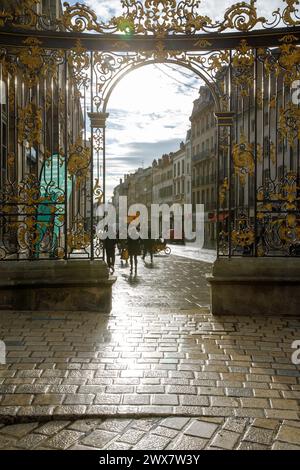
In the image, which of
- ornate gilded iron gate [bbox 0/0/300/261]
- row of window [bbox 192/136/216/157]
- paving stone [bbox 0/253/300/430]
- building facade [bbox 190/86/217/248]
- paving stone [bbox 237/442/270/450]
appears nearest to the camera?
paving stone [bbox 237/442/270/450]

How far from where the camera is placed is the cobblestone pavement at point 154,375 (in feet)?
11.4

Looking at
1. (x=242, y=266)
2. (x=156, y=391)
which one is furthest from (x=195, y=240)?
(x=156, y=391)

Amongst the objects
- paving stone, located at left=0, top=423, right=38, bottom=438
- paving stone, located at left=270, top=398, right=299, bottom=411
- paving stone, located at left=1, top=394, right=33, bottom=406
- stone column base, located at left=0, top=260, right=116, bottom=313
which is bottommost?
paving stone, located at left=0, top=423, right=38, bottom=438

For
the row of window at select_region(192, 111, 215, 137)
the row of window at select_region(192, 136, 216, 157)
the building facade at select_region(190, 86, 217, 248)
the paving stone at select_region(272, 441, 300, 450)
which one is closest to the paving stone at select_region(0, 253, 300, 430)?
the paving stone at select_region(272, 441, 300, 450)

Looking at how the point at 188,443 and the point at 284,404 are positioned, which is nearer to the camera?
the point at 188,443

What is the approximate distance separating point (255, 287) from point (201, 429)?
4.14 metres

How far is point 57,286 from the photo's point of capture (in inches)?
294

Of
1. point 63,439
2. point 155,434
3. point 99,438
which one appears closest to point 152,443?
point 155,434

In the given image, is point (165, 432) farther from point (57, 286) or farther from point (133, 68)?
point (133, 68)

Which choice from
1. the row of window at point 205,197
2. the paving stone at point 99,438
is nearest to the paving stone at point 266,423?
the paving stone at point 99,438

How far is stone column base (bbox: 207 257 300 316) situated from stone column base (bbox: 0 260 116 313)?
178 cm

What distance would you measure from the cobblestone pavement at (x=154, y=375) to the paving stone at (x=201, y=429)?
0.06 feet

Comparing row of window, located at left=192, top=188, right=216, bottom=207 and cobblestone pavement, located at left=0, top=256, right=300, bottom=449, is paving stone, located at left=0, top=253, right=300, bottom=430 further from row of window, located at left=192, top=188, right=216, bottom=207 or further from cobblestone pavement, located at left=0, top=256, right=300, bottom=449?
row of window, located at left=192, top=188, right=216, bottom=207

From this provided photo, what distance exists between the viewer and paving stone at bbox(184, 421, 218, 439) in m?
3.39
